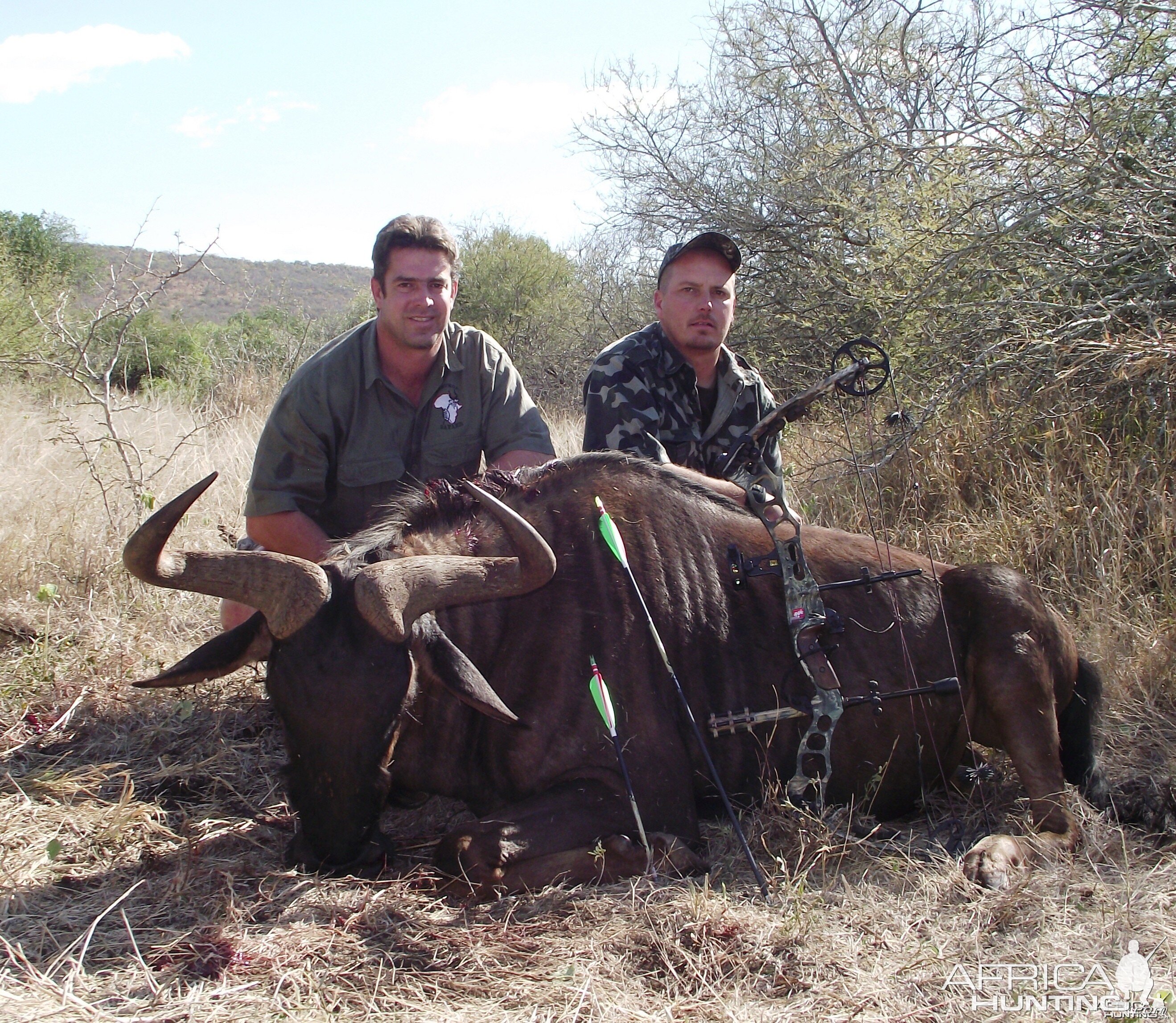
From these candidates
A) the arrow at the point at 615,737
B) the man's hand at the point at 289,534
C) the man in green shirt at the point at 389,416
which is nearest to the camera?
the arrow at the point at 615,737

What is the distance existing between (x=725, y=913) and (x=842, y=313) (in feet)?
21.9

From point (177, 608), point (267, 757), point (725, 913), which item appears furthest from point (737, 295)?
point (725, 913)

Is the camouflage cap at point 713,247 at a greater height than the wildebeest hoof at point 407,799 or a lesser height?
greater

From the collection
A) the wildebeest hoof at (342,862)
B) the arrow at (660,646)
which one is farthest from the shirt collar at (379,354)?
the wildebeest hoof at (342,862)

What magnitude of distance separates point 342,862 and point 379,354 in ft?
8.92

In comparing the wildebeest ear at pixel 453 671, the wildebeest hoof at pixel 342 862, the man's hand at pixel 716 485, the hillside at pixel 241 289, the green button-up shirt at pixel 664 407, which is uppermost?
the hillside at pixel 241 289

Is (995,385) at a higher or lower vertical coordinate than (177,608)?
higher

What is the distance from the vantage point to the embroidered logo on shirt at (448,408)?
4.99 m

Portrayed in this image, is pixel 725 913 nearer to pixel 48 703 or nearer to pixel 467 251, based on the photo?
pixel 48 703

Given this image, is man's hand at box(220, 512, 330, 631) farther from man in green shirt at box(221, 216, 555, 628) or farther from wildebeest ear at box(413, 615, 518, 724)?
wildebeest ear at box(413, 615, 518, 724)

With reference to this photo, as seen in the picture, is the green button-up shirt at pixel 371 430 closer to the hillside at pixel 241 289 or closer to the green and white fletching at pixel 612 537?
the green and white fletching at pixel 612 537

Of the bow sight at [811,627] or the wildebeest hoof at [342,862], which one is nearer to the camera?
the wildebeest hoof at [342,862]

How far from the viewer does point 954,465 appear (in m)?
5.86

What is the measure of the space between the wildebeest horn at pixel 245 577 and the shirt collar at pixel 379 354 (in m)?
Answer: 1.99
